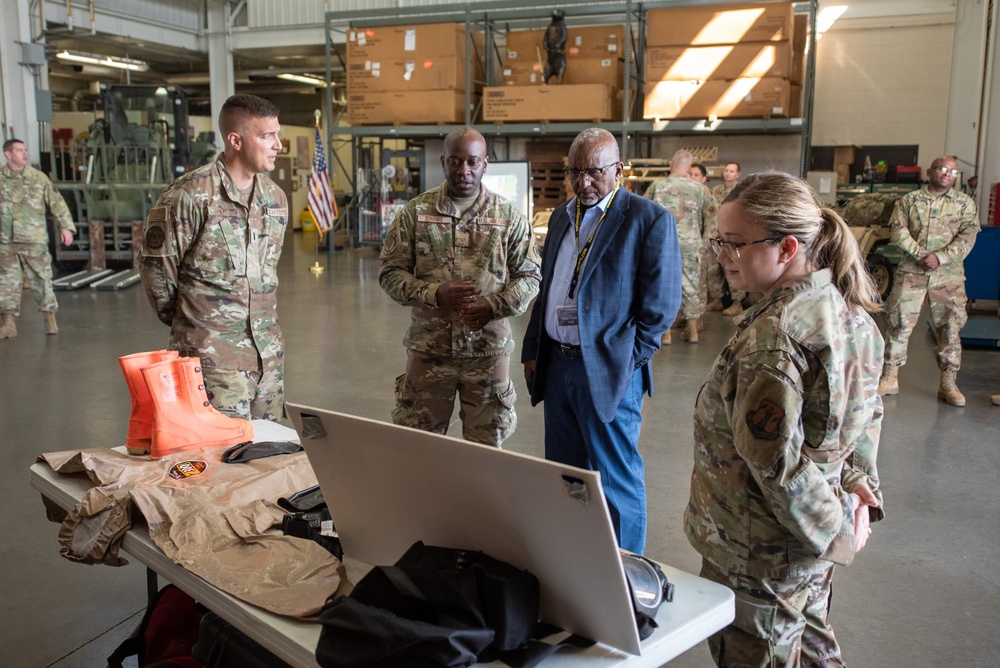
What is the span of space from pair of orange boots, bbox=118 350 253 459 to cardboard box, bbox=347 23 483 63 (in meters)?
12.0

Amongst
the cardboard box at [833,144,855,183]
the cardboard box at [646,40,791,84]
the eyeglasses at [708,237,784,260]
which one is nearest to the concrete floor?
the eyeglasses at [708,237,784,260]

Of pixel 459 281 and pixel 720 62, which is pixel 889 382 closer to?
pixel 459 281

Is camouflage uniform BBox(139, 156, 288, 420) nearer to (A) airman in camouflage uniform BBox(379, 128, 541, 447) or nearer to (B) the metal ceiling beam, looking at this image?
(A) airman in camouflage uniform BBox(379, 128, 541, 447)

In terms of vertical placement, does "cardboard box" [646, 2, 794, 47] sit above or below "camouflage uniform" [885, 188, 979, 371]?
above

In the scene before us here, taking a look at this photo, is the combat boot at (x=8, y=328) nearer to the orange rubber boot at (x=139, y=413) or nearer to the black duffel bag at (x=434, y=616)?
the orange rubber boot at (x=139, y=413)

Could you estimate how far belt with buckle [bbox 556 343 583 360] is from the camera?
2904 mm

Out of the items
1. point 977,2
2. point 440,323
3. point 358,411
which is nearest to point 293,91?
point 977,2

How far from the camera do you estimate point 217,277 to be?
3.15m

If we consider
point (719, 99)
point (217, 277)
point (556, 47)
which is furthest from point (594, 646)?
point (556, 47)

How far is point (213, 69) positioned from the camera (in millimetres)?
16641

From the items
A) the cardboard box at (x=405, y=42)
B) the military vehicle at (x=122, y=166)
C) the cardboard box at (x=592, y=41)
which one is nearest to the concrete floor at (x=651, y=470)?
the military vehicle at (x=122, y=166)

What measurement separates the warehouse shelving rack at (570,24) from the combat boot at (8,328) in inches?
297

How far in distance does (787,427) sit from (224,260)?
91.1 inches

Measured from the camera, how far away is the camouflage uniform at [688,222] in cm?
795
